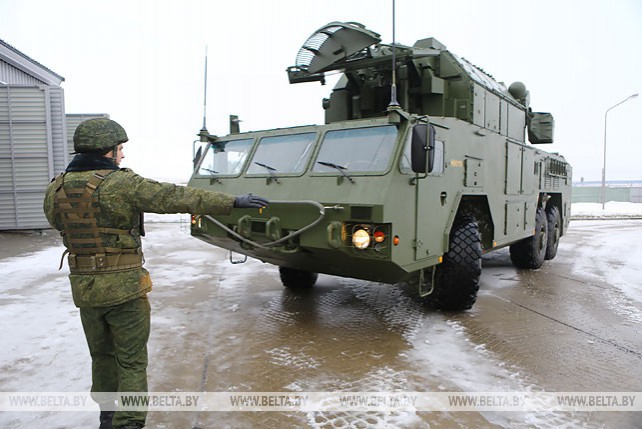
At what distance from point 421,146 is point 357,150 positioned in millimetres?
639

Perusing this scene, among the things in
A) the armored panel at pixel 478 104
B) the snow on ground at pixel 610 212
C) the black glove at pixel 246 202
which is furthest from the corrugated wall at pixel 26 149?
the snow on ground at pixel 610 212

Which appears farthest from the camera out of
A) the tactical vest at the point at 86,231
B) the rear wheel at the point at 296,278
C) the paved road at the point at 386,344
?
the rear wheel at the point at 296,278

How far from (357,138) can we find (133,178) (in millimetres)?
2248

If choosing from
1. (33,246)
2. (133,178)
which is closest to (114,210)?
(133,178)

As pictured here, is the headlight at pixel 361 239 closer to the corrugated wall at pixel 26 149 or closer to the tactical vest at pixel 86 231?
the tactical vest at pixel 86 231

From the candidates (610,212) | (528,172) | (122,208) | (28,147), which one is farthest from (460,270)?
(610,212)

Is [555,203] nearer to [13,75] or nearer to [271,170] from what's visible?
[271,170]

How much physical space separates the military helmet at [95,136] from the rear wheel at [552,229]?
7.53 metres

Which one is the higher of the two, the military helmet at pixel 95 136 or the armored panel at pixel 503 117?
the armored panel at pixel 503 117

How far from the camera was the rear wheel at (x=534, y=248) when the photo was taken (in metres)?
7.36

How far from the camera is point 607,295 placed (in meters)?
5.86

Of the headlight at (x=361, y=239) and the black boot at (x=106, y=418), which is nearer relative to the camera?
the black boot at (x=106, y=418)

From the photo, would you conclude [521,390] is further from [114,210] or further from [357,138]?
[114,210]

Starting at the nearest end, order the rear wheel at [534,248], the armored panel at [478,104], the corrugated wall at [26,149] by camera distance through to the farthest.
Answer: the armored panel at [478,104], the rear wheel at [534,248], the corrugated wall at [26,149]
